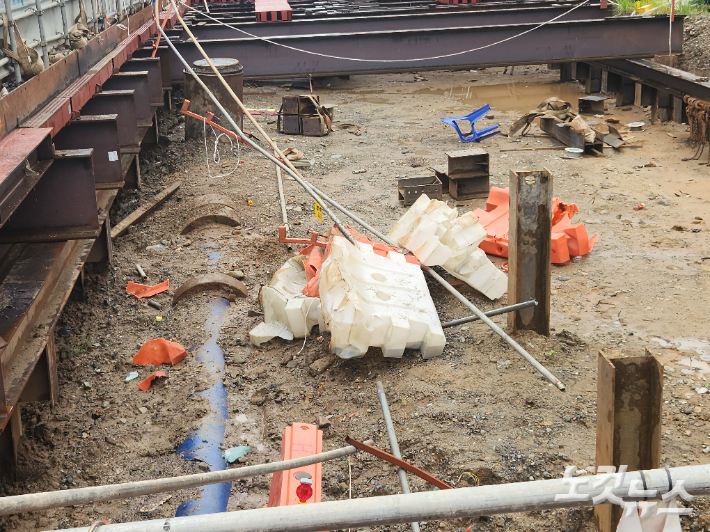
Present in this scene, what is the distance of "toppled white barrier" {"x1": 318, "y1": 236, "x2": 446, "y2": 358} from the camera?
5.21 m

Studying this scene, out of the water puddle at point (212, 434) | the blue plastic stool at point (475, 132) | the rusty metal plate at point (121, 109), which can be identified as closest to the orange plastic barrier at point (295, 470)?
the water puddle at point (212, 434)

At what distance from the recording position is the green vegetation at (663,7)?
15844mm

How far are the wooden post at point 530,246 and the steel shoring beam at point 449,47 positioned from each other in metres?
7.81

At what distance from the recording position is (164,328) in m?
6.28

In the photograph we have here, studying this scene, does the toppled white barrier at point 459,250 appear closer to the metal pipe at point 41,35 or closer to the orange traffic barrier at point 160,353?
the orange traffic barrier at point 160,353

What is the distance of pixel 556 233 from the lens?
7.34 meters

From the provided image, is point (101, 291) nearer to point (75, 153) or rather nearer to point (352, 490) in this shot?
point (75, 153)

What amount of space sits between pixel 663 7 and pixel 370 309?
531 inches

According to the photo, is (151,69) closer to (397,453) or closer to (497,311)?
(497,311)

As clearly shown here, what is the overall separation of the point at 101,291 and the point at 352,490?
12.1ft

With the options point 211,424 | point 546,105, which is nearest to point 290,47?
point 546,105

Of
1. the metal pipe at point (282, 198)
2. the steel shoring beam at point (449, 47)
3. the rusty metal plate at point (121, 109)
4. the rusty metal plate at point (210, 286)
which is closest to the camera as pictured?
the rusty metal plate at point (210, 286)

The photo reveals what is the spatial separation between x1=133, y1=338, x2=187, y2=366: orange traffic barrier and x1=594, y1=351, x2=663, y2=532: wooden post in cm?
336

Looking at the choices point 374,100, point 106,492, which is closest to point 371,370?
point 106,492
